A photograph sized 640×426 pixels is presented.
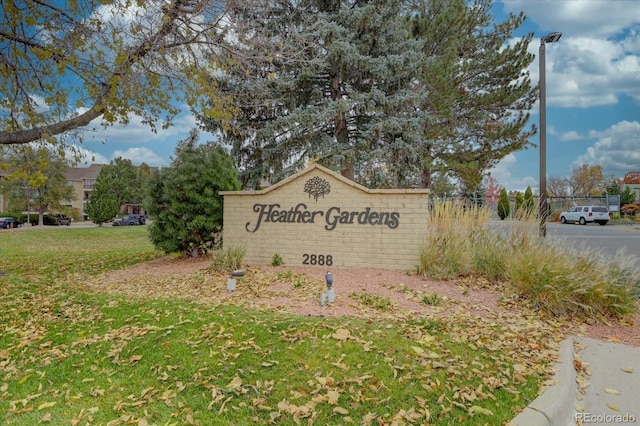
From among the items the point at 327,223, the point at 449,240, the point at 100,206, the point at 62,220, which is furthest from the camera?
the point at 62,220

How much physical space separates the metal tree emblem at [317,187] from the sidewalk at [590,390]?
501 cm

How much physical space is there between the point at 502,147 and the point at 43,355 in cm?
1873

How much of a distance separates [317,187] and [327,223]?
797 mm

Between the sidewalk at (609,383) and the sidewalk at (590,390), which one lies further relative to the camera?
the sidewalk at (609,383)

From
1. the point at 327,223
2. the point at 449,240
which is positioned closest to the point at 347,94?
the point at 327,223

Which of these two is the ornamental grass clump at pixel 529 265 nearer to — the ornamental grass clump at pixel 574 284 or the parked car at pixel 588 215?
the ornamental grass clump at pixel 574 284

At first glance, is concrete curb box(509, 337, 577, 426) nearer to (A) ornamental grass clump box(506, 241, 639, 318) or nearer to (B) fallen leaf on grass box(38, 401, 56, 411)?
(A) ornamental grass clump box(506, 241, 639, 318)

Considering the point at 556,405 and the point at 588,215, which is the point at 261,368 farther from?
the point at 588,215

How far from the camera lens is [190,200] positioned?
9.05 m

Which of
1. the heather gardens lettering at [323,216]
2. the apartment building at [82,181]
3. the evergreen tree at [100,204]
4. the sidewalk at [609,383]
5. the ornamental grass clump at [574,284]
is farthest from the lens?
the apartment building at [82,181]

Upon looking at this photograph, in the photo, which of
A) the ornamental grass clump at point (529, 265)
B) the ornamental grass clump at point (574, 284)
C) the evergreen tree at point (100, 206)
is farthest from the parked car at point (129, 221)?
the ornamental grass clump at point (574, 284)

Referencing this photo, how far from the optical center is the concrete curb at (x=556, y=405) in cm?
270

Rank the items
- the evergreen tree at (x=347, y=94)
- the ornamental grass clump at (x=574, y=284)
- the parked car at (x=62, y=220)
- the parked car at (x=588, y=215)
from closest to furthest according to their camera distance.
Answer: the ornamental grass clump at (x=574, y=284) → the evergreen tree at (x=347, y=94) → the parked car at (x=588, y=215) → the parked car at (x=62, y=220)

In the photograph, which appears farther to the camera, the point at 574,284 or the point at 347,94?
the point at 347,94
